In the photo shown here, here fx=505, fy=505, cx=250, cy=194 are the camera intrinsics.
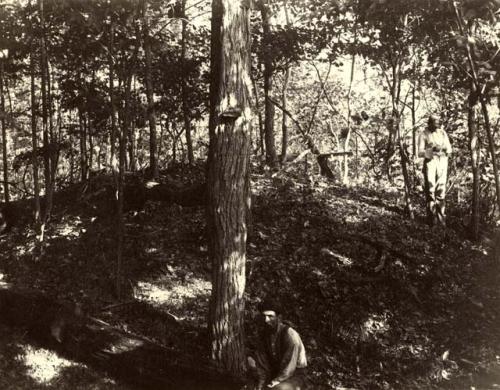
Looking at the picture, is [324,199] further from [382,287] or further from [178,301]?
[178,301]

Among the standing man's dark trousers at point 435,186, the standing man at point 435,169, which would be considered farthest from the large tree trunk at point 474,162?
the standing man's dark trousers at point 435,186

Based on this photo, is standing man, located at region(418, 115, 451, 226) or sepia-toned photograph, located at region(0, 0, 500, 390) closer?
sepia-toned photograph, located at region(0, 0, 500, 390)

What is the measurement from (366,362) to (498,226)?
6907 millimetres

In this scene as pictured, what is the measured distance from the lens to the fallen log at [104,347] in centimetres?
633

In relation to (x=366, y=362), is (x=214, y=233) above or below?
above

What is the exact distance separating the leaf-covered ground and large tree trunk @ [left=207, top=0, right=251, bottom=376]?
626 millimetres

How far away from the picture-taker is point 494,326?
29.5ft

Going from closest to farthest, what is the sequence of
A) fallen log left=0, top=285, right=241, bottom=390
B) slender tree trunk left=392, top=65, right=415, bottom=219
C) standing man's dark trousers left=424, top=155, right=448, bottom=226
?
1. fallen log left=0, top=285, right=241, bottom=390
2. standing man's dark trousers left=424, top=155, right=448, bottom=226
3. slender tree trunk left=392, top=65, right=415, bottom=219

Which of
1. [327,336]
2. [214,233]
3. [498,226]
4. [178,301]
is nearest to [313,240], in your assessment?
[327,336]

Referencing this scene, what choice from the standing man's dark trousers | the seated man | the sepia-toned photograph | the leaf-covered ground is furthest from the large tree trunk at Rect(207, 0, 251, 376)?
the standing man's dark trousers

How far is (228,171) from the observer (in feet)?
20.9

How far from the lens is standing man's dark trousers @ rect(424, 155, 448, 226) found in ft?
38.1

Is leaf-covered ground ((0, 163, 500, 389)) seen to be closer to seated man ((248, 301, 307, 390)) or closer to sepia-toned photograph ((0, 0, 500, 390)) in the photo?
sepia-toned photograph ((0, 0, 500, 390))

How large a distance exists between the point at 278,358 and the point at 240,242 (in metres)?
1.56
